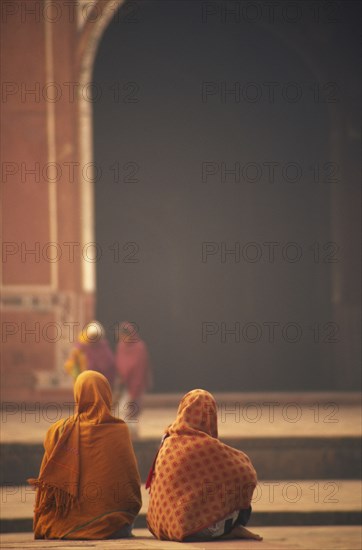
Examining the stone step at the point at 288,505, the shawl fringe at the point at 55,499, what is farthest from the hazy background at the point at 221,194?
the shawl fringe at the point at 55,499

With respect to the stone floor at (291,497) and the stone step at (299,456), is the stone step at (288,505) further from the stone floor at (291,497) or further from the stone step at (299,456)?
the stone step at (299,456)

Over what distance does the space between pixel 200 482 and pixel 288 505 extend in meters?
2.79

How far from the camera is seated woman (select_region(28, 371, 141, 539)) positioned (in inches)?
223

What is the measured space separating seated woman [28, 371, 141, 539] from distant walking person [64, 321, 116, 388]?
3.54 metres

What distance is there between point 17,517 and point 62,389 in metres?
3.59

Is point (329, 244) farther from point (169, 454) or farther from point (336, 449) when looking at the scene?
point (169, 454)

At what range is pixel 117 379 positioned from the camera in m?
9.52

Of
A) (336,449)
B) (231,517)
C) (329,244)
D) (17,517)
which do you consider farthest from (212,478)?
(329,244)

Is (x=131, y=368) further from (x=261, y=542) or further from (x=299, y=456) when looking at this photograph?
(x=261, y=542)

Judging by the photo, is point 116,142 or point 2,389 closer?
point 2,389

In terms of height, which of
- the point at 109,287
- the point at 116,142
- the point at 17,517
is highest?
the point at 116,142

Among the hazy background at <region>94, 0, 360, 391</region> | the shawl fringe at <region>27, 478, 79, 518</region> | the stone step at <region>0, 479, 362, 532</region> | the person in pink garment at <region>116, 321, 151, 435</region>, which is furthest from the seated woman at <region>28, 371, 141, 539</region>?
the hazy background at <region>94, 0, 360, 391</region>

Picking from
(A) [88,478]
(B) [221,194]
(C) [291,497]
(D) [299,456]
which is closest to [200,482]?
(A) [88,478]

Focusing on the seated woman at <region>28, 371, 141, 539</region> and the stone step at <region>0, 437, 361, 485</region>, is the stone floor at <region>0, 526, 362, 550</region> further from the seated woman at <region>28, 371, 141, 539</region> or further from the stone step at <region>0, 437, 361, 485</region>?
the stone step at <region>0, 437, 361, 485</region>
